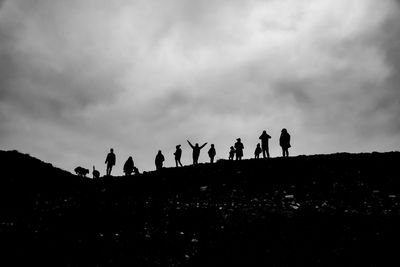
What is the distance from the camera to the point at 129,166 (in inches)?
1192

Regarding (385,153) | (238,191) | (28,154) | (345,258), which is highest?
(28,154)

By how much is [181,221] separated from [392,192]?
10.9 m

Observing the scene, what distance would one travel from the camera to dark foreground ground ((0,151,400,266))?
1224cm

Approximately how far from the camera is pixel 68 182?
1095 inches

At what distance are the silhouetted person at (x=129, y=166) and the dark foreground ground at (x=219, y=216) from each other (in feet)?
11.7

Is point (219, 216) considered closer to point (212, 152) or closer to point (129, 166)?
point (212, 152)

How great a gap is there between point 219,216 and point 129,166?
51.7ft

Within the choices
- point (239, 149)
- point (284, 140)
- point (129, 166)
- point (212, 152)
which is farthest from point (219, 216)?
point (239, 149)

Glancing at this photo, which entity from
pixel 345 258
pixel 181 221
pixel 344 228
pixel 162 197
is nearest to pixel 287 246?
pixel 345 258

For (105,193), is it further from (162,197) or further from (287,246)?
(287,246)

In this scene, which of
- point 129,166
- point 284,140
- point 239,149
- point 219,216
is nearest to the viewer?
point 219,216

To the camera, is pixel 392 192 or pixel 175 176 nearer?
pixel 392 192

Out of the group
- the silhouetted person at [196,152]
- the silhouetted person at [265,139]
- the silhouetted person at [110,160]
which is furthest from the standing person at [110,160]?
the silhouetted person at [265,139]

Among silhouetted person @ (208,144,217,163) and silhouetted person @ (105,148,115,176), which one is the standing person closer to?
silhouetted person @ (105,148,115,176)
